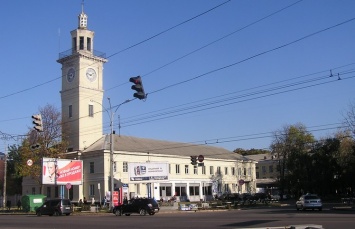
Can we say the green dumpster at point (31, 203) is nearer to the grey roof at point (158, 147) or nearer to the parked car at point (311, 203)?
the grey roof at point (158, 147)

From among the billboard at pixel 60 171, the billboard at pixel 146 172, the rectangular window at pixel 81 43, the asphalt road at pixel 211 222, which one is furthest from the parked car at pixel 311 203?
the rectangular window at pixel 81 43

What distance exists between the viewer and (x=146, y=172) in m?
55.5

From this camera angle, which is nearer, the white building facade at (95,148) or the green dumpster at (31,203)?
the green dumpster at (31,203)

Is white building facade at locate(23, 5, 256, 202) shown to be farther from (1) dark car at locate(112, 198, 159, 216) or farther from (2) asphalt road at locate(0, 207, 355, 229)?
(2) asphalt road at locate(0, 207, 355, 229)

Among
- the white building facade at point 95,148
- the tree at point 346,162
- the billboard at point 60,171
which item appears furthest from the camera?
the white building facade at point 95,148

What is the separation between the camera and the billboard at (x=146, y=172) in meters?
55.2

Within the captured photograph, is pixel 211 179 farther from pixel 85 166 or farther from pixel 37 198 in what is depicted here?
pixel 37 198

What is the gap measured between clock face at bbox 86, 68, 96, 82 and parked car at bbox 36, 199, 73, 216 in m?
33.0

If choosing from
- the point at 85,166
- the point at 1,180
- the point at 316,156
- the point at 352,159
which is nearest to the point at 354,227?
the point at 352,159

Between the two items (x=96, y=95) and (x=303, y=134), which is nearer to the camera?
(x=96, y=95)

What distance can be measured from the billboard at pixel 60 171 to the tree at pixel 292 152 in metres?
33.5

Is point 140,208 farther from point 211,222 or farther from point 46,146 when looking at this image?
point 46,146

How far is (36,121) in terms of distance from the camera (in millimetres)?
26781

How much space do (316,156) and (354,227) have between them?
5002 cm
